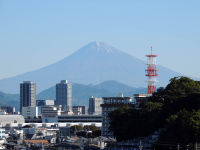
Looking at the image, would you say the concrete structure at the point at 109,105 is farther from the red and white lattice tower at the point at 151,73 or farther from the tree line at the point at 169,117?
the tree line at the point at 169,117

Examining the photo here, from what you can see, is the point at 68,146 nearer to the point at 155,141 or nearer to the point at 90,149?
the point at 90,149

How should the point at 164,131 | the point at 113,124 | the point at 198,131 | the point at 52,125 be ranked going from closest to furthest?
the point at 198,131
the point at 164,131
the point at 113,124
the point at 52,125

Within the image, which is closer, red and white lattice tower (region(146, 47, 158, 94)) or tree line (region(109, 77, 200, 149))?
tree line (region(109, 77, 200, 149))

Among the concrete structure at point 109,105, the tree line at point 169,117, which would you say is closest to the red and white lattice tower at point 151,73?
the concrete structure at point 109,105

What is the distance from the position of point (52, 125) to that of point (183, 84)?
99259 millimetres

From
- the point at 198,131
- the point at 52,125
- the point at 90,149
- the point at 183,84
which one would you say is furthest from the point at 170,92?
the point at 52,125

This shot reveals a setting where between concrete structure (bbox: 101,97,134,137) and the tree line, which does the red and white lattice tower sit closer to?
concrete structure (bbox: 101,97,134,137)

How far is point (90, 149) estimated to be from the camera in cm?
9181

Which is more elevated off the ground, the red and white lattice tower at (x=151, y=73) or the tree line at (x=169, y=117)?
the red and white lattice tower at (x=151, y=73)

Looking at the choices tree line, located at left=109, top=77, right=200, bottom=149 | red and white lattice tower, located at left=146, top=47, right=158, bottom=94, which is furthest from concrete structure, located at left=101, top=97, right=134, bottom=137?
tree line, located at left=109, top=77, right=200, bottom=149

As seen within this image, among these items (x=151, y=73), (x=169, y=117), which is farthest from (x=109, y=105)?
(x=169, y=117)

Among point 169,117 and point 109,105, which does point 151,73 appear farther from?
point 169,117

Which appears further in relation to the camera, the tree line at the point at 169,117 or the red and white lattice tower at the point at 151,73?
the red and white lattice tower at the point at 151,73

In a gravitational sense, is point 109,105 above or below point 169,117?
above
